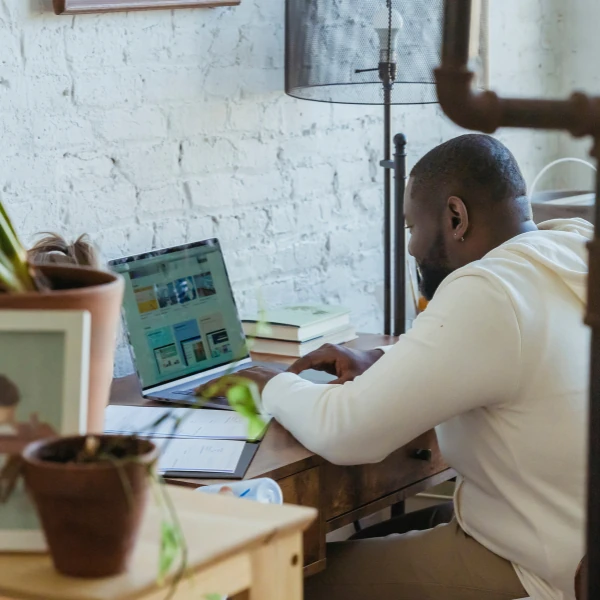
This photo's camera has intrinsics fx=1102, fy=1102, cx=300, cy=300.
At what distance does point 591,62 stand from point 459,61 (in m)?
3.16

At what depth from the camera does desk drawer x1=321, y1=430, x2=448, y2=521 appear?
71.1 inches

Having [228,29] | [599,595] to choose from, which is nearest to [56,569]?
[599,595]

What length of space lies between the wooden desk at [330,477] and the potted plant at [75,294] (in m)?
0.61

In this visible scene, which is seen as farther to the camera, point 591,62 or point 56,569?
point 591,62

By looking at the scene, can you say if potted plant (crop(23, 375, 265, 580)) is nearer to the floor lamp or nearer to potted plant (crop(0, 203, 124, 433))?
potted plant (crop(0, 203, 124, 433))

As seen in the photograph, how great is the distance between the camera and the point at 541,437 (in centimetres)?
169

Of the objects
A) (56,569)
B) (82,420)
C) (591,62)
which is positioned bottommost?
(56,569)

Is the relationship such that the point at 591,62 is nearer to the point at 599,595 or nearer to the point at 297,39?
the point at 297,39

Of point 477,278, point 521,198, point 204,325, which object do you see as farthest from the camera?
point 204,325

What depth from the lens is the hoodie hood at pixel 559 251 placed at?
5.56ft

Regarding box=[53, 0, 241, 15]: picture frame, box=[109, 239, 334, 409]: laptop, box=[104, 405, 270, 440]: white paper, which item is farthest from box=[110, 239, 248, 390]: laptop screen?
box=[53, 0, 241, 15]: picture frame

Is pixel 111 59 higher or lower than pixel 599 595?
higher

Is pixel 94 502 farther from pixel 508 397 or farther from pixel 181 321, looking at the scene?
pixel 181 321

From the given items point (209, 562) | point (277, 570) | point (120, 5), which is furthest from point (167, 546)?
point (120, 5)
